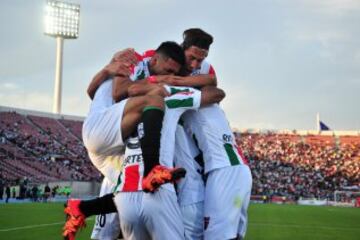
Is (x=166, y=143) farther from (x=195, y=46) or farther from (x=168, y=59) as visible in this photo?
(x=195, y=46)

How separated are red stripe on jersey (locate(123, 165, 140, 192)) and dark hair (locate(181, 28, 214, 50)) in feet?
4.14

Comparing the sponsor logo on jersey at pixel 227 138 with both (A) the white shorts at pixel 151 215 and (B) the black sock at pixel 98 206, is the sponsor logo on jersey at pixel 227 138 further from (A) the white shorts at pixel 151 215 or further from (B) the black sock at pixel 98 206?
(B) the black sock at pixel 98 206

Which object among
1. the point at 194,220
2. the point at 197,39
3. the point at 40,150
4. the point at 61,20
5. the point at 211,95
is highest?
the point at 61,20

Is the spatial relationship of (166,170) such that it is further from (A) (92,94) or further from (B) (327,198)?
(B) (327,198)

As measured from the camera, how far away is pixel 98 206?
13.3 ft

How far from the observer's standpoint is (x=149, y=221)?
3.76 m

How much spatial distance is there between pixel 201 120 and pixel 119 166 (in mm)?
798

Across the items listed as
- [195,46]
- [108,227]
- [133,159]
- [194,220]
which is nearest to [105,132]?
[133,159]

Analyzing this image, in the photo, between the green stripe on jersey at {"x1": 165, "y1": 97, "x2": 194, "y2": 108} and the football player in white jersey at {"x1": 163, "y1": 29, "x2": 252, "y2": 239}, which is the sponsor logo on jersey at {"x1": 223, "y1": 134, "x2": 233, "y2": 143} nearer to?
the football player in white jersey at {"x1": 163, "y1": 29, "x2": 252, "y2": 239}

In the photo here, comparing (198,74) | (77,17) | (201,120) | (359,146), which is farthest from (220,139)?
(359,146)

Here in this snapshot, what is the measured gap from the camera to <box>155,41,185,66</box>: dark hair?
4.21 m

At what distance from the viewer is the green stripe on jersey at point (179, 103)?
13.4 ft

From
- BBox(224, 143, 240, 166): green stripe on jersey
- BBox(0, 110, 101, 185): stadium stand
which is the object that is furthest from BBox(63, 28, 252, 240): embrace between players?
BBox(0, 110, 101, 185): stadium stand

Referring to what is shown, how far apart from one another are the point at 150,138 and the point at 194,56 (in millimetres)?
1143
